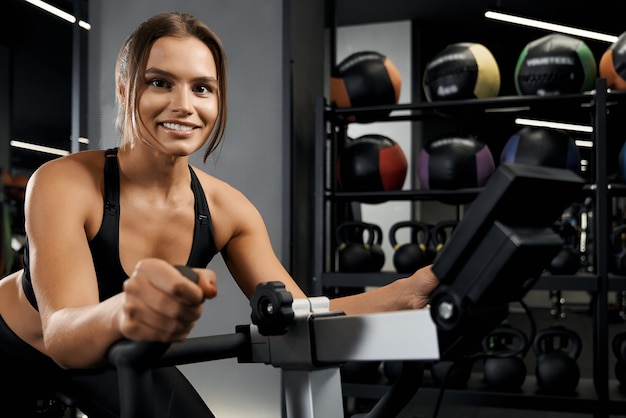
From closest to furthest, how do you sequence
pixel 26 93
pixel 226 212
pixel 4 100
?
1. pixel 226 212
2. pixel 4 100
3. pixel 26 93

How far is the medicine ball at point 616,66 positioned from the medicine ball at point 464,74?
46 cm

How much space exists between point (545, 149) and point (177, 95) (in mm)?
2079

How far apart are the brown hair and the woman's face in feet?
0.04

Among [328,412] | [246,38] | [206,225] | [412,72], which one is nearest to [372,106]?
[246,38]

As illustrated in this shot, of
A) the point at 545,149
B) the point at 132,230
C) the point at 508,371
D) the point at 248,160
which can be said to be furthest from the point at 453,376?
the point at 132,230

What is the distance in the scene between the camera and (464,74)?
9.63ft

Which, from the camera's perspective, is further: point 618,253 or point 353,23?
point 353,23

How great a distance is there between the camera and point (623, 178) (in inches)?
115

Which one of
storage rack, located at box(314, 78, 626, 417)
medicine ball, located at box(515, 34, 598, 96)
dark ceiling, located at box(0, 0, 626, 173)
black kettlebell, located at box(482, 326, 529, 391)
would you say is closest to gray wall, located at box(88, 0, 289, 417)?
storage rack, located at box(314, 78, 626, 417)

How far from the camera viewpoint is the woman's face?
1.12 metres

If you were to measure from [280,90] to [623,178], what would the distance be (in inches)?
60.9

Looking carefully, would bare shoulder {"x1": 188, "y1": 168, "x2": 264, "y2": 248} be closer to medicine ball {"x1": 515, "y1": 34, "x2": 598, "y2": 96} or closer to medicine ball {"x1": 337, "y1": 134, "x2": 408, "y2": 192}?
medicine ball {"x1": 337, "y1": 134, "x2": 408, "y2": 192}

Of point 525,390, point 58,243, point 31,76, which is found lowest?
point 525,390

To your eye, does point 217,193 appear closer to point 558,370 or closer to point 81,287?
point 81,287
